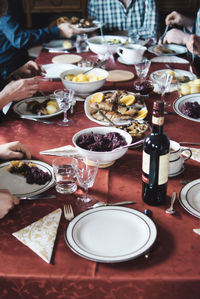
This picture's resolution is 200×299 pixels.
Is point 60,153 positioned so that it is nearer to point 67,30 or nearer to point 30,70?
point 30,70

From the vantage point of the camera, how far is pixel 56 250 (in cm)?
92

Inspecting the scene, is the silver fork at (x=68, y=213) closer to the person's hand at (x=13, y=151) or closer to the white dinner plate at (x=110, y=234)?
the white dinner plate at (x=110, y=234)

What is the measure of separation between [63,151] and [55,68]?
1145 millimetres

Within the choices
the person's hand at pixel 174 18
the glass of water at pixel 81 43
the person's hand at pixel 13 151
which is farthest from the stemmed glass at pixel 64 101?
the person's hand at pixel 174 18

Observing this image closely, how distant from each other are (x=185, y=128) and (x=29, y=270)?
1.01m

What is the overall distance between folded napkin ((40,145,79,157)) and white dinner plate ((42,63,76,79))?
0.96 meters

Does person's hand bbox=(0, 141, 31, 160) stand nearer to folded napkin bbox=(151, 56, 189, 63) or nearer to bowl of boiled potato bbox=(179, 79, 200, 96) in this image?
bowl of boiled potato bbox=(179, 79, 200, 96)

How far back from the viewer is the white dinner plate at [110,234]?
87 centimetres

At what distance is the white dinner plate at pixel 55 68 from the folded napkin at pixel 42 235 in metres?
1.42

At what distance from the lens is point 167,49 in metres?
2.68

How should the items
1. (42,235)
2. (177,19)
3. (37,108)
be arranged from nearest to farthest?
(42,235)
(37,108)
(177,19)

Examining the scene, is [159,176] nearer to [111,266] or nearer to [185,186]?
[185,186]

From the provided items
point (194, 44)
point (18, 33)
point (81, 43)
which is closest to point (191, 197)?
point (194, 44)

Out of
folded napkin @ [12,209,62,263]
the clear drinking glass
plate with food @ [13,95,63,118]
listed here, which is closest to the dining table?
folded napkin @ [12,209,62,263]
